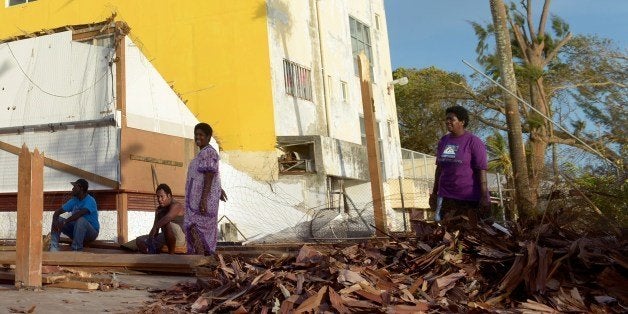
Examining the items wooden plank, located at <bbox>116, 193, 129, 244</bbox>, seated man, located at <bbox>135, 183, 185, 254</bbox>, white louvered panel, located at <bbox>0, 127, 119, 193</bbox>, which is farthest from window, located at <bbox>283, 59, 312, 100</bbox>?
seated man, located at <bbox>135, 183, 185, 254</bbox>

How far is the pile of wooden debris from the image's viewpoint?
327 centimetres

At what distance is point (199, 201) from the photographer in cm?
626

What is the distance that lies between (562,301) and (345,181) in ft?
53.5

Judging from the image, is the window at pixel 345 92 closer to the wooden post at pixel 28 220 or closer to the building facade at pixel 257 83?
the building facade at pixel 257 83

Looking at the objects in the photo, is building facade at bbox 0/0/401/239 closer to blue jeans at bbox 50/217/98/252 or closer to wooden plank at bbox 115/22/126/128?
wooden plank at bbox 115/22/126/128

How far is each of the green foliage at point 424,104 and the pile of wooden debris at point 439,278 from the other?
26.7 m

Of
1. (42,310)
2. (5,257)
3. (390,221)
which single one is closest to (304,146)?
(390,221)

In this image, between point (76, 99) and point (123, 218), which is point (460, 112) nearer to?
point (123, 218)

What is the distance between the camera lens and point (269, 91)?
17.0m

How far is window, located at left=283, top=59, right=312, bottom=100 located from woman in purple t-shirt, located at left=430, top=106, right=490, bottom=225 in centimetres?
1245

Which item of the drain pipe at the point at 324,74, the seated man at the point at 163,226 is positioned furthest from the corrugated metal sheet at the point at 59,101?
the drain pipe at the point at 324,74

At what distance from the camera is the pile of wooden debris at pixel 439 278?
→ 10.7 ft

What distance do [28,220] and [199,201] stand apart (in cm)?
190

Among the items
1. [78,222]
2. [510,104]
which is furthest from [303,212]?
[78,222]
